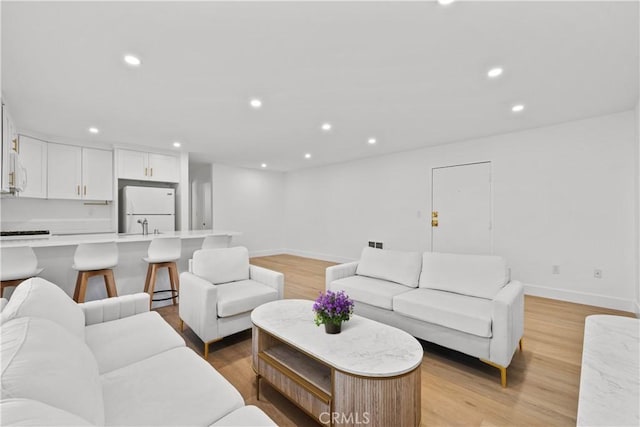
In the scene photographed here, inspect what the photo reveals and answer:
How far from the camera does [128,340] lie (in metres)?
1.68

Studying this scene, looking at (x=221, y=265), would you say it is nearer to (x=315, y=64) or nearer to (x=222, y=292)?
(x=222, y=292)

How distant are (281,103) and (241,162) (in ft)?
12.7

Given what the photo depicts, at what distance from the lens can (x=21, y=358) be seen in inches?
34.3

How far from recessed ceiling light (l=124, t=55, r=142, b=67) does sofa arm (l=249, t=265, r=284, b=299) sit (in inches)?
87.7

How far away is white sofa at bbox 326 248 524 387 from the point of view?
206 cm

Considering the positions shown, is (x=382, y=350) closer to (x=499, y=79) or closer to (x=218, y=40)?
(x=218, y=40)

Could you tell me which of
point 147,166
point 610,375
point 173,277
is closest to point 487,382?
point 610,375

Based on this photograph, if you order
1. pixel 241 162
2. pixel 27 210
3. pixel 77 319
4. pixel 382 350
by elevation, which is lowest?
pixel 382 350

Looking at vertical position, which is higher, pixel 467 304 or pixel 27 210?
pixel 27 210

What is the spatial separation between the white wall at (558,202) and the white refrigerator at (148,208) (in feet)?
15.3

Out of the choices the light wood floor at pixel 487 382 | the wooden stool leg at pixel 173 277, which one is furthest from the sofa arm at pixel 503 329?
the wooden stool leg at pixel 173 277

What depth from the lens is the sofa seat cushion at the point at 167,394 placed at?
1.05 m

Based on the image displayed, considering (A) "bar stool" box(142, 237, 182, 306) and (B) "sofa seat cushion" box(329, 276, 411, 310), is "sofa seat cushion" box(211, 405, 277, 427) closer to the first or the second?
(B) "sofa seat cushion" box(329, 276, 411, 310)

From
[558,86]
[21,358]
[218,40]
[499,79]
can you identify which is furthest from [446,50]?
[21,358]
